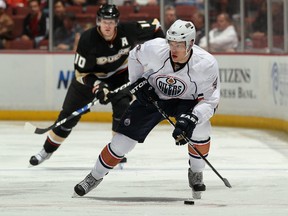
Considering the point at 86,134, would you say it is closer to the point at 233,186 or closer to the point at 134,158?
the point at 134,158

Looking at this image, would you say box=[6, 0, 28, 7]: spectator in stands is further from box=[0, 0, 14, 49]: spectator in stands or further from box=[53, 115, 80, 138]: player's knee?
box=[53, 115, 80, 138]: player's knee

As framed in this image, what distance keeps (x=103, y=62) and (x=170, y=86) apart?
2.10 m

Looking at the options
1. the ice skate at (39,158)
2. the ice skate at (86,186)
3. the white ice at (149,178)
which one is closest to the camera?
the white ice at (149,178)

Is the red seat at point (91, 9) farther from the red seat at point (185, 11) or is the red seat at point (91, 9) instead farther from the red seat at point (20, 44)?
the red seat at point (185, 11)

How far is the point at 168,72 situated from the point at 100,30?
2113mm

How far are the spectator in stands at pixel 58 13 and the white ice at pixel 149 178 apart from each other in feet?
5.81

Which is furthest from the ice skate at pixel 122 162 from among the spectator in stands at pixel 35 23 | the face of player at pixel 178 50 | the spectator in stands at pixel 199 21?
the spectator in stands at pixel 35 23

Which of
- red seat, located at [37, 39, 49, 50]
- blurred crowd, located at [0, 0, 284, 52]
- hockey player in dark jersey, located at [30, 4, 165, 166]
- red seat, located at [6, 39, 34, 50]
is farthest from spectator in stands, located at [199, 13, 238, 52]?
hockey player in dark jersey, located at [30, 4, 165, 166]

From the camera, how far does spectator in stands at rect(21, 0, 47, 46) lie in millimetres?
14109

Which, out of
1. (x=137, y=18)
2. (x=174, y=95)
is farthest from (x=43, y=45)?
(x=174, y=95)

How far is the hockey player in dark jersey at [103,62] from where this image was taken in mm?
9000

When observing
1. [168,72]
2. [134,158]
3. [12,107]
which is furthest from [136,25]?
[12,107]

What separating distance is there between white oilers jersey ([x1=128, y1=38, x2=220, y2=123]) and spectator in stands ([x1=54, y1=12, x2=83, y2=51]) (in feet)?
22.6

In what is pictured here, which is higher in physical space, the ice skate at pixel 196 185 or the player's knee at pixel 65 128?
the ice skate at pixel 196 185
